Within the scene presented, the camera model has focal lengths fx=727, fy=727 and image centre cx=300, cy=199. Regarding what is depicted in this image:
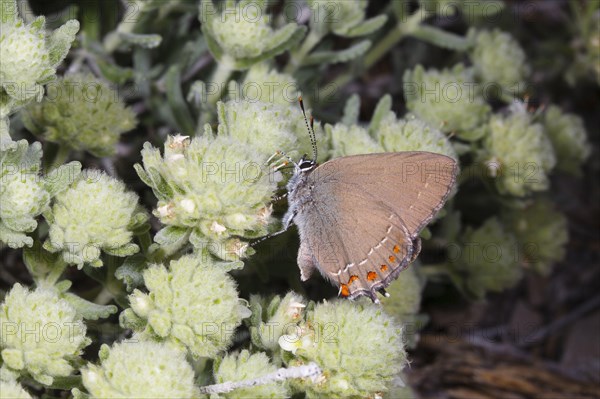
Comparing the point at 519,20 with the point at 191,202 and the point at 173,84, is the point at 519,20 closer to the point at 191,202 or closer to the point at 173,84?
the point at 173,84

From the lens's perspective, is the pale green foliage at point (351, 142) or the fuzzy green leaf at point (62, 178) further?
the pale green foliage at point (351, 142)

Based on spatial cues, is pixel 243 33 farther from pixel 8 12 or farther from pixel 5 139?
pixel 5 139

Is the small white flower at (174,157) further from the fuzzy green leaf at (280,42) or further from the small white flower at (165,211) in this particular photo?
the fuzzy green leaf at (280,42)

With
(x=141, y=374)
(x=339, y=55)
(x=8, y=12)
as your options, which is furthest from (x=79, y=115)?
(x=339, y=55)

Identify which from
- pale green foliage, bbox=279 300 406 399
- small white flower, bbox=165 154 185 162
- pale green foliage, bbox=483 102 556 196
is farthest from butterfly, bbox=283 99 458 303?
pale green foliage, bbox=483 102 556 196

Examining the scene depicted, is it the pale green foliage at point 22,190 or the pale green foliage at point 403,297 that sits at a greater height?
the pale green foliage at point 22,190

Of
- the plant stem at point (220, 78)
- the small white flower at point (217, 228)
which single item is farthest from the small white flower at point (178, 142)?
the plant stem at point (220, 78)

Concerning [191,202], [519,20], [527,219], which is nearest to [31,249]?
[191,202]
